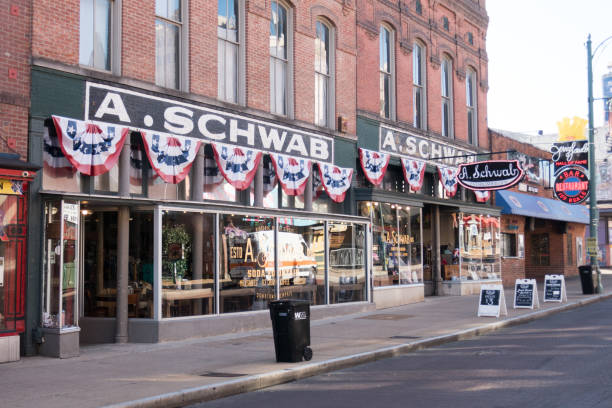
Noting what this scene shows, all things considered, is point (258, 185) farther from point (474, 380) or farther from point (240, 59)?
point (474, 380)

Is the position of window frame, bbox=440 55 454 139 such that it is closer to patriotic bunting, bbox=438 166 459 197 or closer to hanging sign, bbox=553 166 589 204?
patriotic bunting, bbox=438 166 459 197

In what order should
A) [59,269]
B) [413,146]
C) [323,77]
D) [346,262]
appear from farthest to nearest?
[413,146], [323,77], [346,262], [59,269]

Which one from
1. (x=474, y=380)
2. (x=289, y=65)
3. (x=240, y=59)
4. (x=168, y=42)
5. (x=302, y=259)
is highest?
(x=289, y=65)

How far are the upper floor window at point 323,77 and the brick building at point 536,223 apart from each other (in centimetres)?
1171

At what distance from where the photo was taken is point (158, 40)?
48.4 feet

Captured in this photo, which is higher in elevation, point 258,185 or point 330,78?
point 330,78

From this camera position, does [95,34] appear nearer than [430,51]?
Yes

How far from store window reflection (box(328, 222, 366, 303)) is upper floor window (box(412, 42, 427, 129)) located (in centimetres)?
621

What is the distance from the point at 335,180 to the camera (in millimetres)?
19172

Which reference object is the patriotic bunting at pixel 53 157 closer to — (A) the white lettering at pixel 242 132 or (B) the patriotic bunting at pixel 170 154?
(B) the patriotic bunting at pixel 170 154

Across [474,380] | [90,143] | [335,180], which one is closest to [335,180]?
[335,180]

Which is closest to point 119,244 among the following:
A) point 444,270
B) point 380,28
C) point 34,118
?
point 34,118

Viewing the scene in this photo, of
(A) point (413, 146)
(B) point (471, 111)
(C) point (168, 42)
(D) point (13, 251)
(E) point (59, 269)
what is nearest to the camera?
(D) point (13, 251)

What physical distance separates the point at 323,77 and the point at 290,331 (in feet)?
34.3
